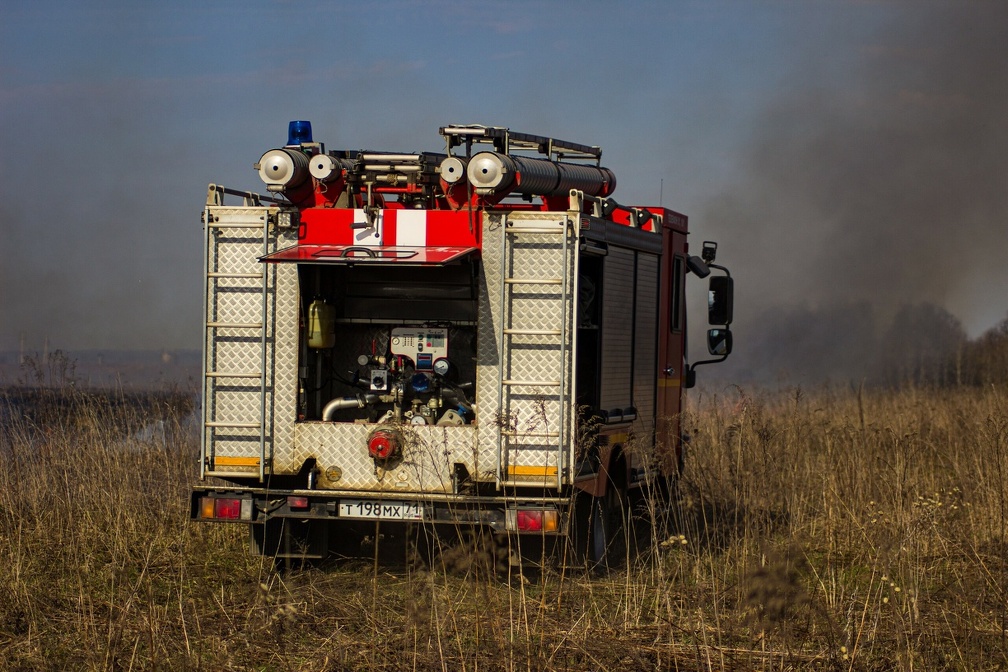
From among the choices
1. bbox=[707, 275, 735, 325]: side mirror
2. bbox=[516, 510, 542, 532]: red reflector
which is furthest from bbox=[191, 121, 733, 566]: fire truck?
bbox=[707, 275, 735, 325]: side mirror

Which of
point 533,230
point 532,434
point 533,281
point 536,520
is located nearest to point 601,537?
point 536,520

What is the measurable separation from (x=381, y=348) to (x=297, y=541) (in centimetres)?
164

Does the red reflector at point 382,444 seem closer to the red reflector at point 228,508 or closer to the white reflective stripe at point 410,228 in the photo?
the red reflector at point 228,508

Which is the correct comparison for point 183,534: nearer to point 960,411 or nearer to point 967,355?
point 960,411

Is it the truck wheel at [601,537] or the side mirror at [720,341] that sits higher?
the side mirror at [720,341]

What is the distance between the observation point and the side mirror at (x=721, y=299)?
1236cm

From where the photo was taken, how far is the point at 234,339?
9.42 metres

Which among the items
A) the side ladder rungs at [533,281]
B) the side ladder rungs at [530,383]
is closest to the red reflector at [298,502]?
the side ladder rungs at [530,383]

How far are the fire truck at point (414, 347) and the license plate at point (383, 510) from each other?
0.01 m

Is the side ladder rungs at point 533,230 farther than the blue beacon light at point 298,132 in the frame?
No

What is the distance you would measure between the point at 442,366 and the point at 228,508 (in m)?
1.88

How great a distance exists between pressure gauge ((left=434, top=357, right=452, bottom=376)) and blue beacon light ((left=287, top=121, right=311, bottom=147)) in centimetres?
211

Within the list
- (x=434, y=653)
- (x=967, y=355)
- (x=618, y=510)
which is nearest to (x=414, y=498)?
(x=434, y=653)

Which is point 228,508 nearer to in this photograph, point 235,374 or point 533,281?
point 235,374
